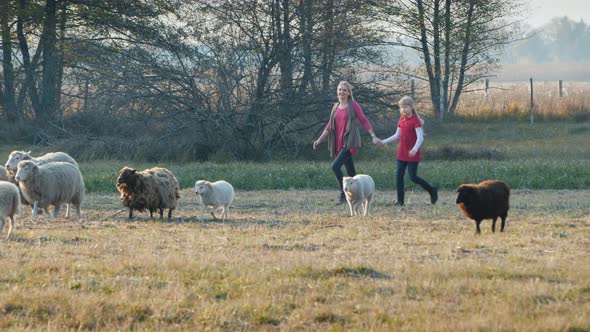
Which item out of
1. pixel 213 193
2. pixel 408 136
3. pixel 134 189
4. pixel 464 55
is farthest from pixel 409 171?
pixel 464 55

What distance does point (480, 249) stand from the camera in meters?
10.9

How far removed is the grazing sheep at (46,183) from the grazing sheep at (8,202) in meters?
2.43

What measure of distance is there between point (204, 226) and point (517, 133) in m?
24.0

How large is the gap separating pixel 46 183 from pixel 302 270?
7.22m

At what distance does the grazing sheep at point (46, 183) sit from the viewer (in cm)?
1504

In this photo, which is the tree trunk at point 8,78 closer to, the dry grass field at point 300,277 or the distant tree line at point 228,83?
the distant tree line at point 228,83

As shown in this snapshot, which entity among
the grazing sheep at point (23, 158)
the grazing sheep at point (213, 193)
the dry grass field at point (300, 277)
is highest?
the grazing sheep at point (23, 158)

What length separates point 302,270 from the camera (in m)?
9.27

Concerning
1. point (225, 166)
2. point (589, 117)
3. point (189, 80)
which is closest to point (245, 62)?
point (189, 80)

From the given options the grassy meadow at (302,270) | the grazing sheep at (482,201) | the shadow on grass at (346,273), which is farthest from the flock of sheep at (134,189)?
the shadow on grass at (346,273)

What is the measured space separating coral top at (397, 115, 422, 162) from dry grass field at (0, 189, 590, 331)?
259 centimetres

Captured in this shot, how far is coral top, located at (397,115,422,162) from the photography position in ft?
52.9

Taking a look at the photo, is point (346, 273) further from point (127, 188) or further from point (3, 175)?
point (3, 175)

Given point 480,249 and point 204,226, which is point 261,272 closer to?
point 480,249
